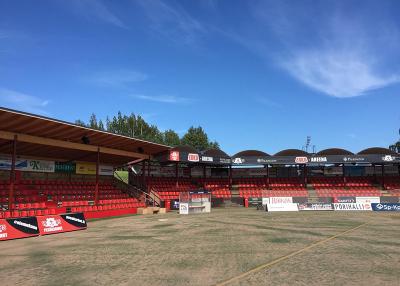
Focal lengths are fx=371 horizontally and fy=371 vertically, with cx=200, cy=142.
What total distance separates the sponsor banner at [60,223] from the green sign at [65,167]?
49.2ft

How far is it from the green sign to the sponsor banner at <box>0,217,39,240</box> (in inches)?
694

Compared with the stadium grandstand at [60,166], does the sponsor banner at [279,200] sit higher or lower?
lower

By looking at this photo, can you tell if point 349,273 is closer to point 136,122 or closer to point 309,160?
point 309,160

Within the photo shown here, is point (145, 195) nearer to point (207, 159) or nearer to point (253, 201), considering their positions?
point (207, 159)

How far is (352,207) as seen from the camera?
135 ft

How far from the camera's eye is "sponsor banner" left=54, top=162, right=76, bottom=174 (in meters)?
38.7

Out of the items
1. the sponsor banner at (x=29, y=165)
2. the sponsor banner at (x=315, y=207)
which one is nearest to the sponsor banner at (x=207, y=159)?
the sponsor banner at (x=315, y=207)

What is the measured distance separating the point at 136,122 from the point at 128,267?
313 feet

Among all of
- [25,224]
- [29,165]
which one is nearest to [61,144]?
[29,165]

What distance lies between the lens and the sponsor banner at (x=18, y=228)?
20142 mm

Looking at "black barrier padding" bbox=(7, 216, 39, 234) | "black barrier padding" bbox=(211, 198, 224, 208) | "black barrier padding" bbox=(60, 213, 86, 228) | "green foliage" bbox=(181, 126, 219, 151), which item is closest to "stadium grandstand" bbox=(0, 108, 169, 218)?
"black barrier padding" bbox=(60, 213, 86, 228)

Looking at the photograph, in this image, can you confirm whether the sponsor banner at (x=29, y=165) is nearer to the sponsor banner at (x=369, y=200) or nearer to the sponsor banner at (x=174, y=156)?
the sponsor banner at (x=174, y=156)

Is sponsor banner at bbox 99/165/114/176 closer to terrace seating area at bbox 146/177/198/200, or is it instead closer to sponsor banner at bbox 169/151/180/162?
terrace seating area at bbox 146/177/198/200

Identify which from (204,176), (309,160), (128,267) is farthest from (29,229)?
(309,160)
